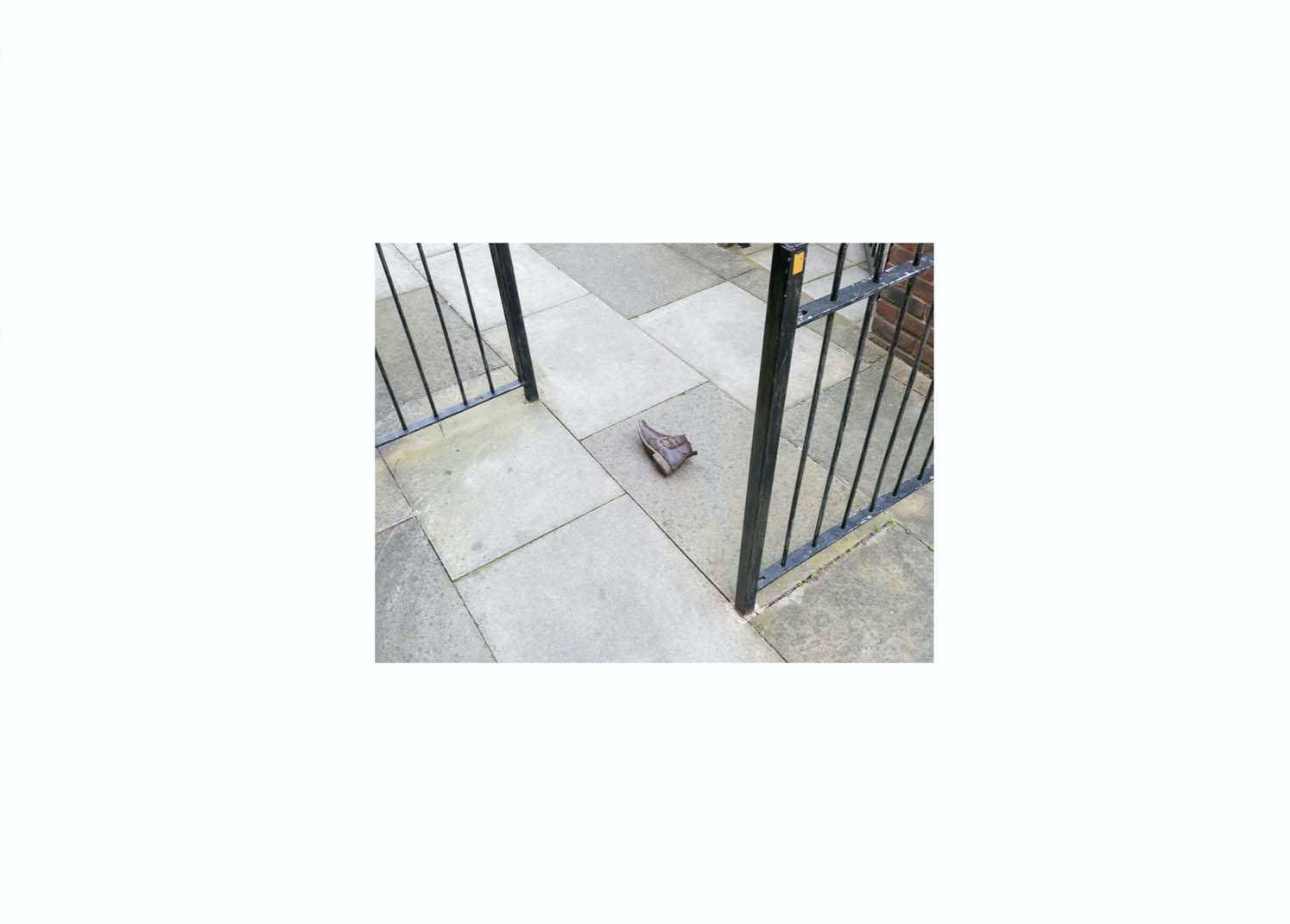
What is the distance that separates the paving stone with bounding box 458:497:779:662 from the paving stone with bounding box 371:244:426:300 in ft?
8.97

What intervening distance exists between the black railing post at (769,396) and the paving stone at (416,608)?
110cm

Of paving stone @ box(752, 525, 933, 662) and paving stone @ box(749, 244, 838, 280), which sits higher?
paving stone @ box(749, 244, 838, 280)

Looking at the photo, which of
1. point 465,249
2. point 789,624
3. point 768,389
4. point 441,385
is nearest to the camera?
point 768,389

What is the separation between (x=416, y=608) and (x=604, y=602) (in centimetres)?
81

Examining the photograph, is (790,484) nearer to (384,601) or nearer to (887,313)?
(887,313)

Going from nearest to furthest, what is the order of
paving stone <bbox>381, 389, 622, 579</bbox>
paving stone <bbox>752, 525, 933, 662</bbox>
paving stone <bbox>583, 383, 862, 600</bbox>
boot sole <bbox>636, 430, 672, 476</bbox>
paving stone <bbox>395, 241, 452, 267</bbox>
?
paving stone <bbox>752, 525, 933, 662</bbox> < paving stone <bbox>583, 383, 862, 600</bbox> < paving stone <bbox>381, 389, 622, 579</bbox> < boot sole <bbox>636, 430, 672, 476</bbox> < paving stone <bbox>395, 241, 452, 267</bbox>

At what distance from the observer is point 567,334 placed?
4438mm

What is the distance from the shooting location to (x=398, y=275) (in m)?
5.14

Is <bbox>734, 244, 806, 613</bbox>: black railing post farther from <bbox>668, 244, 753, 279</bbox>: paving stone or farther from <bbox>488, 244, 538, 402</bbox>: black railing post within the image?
<bbox>668, 244, 753, 279</bbox>: paving stone

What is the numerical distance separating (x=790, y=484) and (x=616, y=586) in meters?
1.03

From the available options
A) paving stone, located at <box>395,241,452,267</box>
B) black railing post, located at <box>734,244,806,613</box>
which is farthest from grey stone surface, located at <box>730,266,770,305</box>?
black railing post, located at <box>734,244,806,613</box>

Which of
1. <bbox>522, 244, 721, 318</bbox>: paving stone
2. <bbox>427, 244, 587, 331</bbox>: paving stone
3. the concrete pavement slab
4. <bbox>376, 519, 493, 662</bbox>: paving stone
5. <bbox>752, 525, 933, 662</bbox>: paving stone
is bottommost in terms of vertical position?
<bbox>376, 519, 493, 662</bbox>: paving stone

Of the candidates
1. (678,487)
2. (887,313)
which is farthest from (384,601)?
(887,313)

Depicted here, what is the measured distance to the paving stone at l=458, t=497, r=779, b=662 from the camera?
2727 mm
